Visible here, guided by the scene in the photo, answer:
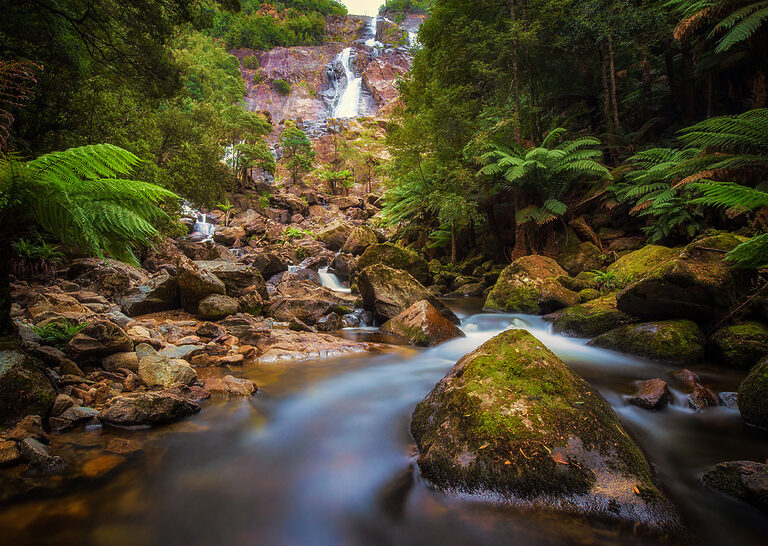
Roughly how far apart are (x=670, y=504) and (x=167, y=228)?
9.63 m

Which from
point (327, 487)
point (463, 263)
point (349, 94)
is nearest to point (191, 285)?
point (327, 487)

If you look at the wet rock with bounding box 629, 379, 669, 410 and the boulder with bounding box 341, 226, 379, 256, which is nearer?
the wet rock with bounding box 629, 379, 669, 410

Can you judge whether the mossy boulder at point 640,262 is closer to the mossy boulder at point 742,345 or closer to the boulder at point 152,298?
the mossy boulder at point 742,345

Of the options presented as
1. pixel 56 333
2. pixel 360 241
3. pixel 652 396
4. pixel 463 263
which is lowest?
pixel 652 396

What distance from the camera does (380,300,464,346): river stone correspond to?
583cm

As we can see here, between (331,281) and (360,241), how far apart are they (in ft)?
12.0

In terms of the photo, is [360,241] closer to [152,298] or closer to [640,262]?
[152,298]

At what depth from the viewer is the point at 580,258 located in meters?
8.67

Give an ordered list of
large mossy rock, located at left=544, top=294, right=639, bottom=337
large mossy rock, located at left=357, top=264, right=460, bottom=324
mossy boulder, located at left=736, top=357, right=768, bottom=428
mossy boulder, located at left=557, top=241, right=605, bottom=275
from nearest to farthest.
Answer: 1. mossy boulder, located at left=736, top=357, right=768, bottom=428
2. large mossy rock, located at left=544, top=294, right=639, bottom=337
3. large mossy rock, located at left=357, top=264, right=460, bottom=324
4. mossy boulder, located at left=557, top=241, right=605, bottom=275

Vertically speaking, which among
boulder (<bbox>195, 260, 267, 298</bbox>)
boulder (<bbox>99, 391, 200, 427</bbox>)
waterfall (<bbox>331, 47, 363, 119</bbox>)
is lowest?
boulder (<bbox>99, 391, 200, 427</bbox>)

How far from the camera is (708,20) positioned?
21.7 feet

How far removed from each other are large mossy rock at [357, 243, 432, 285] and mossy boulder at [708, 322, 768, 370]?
750cm

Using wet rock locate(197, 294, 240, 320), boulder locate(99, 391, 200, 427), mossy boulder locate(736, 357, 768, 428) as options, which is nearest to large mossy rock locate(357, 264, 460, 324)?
wet rock locate(197, 294, 240, 320)

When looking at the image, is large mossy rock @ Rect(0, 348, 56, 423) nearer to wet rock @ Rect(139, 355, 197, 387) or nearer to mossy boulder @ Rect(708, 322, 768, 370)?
wet rock @ Rect(139, 355, 197, 387)
